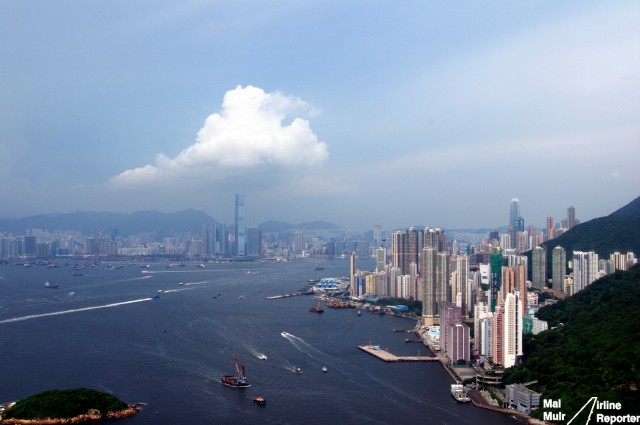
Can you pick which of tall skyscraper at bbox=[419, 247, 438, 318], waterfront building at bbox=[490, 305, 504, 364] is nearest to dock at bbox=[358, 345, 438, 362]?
waterfront building at bbox=[490, 305, 504, 364]

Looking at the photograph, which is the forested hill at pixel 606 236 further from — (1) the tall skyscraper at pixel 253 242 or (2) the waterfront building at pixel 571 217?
(1) the tall skyscraper at pixel 253 242

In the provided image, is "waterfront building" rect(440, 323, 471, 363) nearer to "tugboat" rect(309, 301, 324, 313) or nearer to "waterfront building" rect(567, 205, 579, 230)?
"tugboat" rect(309, 301, 324, 313)

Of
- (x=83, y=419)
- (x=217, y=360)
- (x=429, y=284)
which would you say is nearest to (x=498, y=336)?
(x=217, y=360)

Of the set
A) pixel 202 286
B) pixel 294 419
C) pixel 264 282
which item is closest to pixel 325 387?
pixel 294 419

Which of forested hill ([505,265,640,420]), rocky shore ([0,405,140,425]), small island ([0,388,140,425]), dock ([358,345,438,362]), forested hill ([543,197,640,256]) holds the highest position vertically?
forested hill ([543,197,640,256])

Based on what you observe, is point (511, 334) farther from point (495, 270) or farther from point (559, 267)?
point (559, 267)

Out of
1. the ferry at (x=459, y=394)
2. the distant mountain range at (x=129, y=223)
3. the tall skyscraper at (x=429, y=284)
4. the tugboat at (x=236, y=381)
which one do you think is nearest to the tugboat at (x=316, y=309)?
A: the tall skyscraper at (x=429, y=284)
